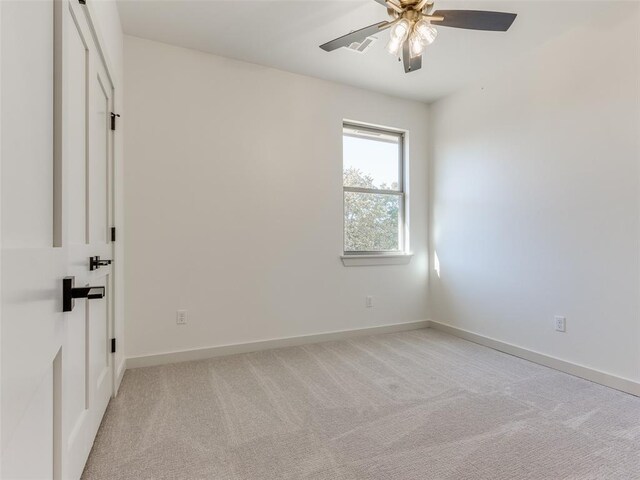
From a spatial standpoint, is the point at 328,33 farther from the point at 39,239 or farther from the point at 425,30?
the point at 39,239

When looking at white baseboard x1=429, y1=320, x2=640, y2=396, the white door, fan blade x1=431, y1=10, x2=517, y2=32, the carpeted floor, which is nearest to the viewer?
the white door

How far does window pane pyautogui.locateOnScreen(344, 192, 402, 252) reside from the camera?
3.69 metres

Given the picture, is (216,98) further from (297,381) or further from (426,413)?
(426,413)

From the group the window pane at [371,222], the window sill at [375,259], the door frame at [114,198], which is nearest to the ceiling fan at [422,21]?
the door frame at [114,198]

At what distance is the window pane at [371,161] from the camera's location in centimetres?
369

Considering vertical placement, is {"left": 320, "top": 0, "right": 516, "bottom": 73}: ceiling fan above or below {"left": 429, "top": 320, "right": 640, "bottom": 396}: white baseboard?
above

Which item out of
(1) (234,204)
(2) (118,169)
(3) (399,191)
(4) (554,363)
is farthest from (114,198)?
(4) (554,363)

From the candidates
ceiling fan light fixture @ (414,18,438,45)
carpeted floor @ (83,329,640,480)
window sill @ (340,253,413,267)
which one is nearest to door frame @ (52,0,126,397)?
carpeted floor @ (83,329,640,480)

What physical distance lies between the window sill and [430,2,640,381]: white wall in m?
0.48

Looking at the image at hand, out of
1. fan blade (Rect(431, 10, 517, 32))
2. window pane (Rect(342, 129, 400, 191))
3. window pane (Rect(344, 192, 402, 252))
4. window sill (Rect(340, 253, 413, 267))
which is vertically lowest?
window sill (Rect(340, 253, 413, 267))

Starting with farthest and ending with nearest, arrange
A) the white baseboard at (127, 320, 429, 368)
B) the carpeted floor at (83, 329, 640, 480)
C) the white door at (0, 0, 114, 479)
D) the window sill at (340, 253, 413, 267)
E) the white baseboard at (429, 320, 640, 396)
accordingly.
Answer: the window sill at (340, 253, 413, 267)
the white baseboard at (127, 320, 429, 368)
the white baseboard at (429, 320, 640, 396)
the carpeted floor at (83, 329, 640, 480)
the white door at (0, 0, 114, 479)

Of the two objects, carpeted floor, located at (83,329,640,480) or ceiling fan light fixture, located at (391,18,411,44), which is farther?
ceiling fan light fixture, located at (391,18,411,44)

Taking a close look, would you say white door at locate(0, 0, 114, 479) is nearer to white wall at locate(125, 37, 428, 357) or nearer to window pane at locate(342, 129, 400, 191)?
white wall at locate(125, 37, 428, 357)

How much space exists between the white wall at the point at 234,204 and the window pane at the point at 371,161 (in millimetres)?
194
